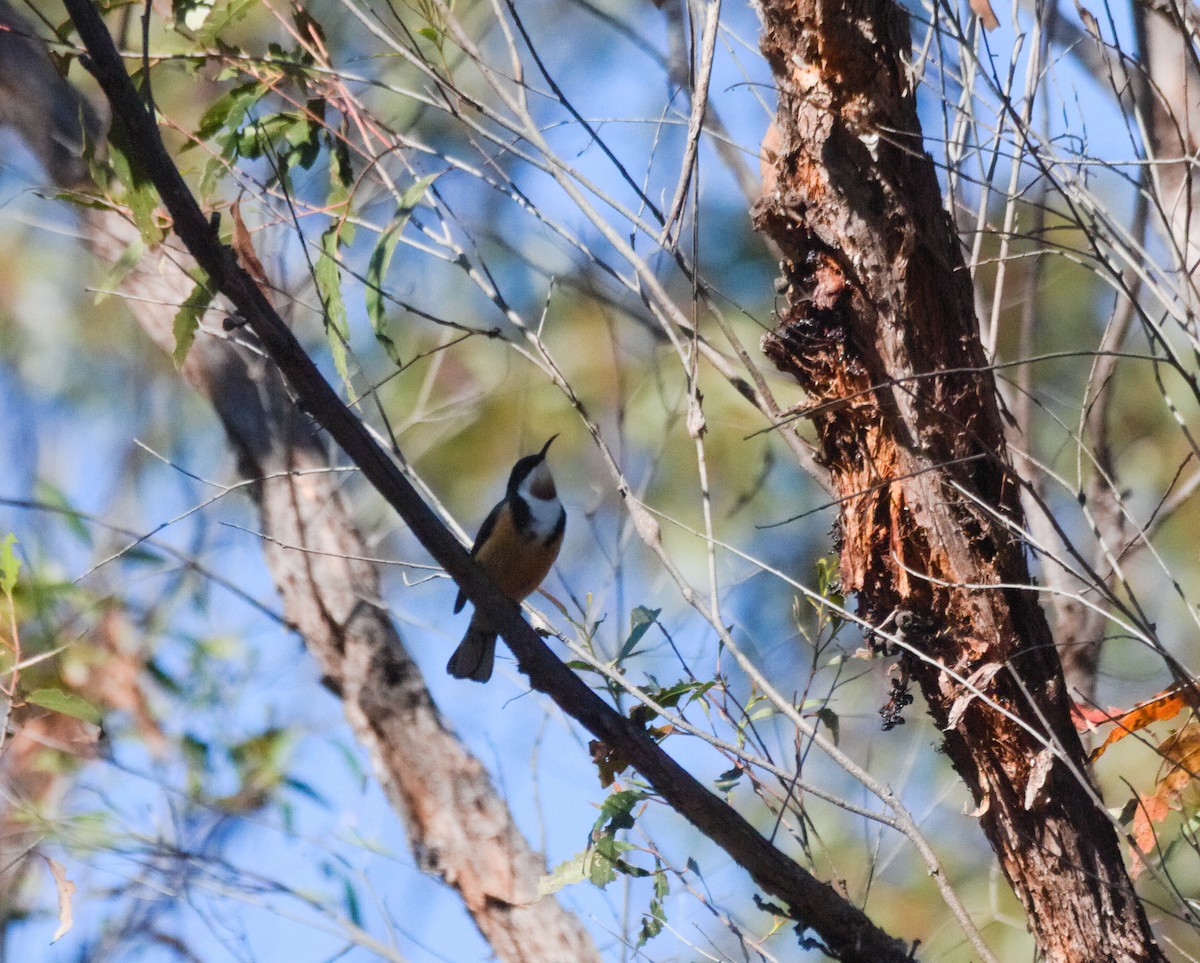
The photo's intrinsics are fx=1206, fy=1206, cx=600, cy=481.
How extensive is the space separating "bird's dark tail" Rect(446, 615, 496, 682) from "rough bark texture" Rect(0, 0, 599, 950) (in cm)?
77

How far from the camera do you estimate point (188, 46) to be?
3.12 m

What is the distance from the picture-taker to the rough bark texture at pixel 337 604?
204 inches

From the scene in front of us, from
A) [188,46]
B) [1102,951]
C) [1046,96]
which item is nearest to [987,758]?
[1102,951]

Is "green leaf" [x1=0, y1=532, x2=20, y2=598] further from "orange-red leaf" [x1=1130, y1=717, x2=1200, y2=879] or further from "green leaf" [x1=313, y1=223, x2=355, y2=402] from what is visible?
"orange-red leaf" [x1=1130, y1=717, x2=1200, y2=879]

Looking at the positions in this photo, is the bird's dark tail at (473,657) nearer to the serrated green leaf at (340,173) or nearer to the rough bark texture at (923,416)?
the serrated green leaf at (340,173)

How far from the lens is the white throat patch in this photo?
14.2 ft

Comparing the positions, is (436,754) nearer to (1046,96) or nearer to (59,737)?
(59,737)

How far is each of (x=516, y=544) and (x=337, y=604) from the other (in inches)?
50.7

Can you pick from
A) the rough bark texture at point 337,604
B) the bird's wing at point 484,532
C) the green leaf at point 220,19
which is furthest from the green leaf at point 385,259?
the rough bark texture at point 337,604

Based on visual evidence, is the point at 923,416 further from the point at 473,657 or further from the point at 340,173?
the point at 473,657

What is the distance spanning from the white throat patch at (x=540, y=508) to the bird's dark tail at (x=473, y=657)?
19.5 inches

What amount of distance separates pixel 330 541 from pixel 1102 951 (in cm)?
378

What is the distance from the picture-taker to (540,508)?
4438mm

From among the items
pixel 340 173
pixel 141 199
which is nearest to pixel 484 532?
pixel 340 173
